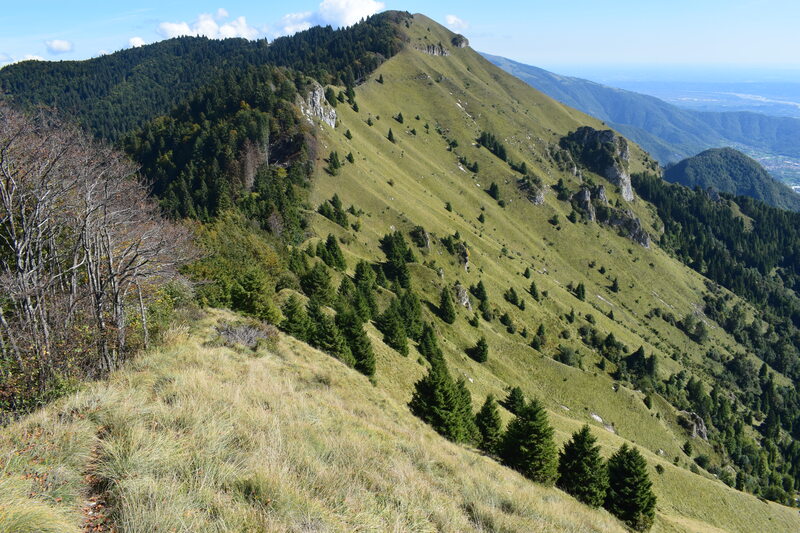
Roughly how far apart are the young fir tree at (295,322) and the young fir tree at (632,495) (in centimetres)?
2832

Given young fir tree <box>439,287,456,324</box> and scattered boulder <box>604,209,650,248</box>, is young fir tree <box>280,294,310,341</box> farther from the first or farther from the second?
scattered boulder <box>604,209,650,248</box>

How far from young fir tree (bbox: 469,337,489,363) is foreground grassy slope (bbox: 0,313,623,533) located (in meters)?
52.7

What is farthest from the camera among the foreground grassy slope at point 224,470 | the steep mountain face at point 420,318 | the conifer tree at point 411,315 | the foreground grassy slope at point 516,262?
the conifer tree at point 411,315

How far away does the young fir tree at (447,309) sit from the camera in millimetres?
Answer: 71375

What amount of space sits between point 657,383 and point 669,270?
80642mm

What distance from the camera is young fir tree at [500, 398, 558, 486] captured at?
91.6 ft

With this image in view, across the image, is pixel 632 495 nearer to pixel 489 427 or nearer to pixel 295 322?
pixel 489 427

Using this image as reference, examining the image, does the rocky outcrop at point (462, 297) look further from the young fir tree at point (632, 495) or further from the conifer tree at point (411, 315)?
the young fir tree at point (632, 495)

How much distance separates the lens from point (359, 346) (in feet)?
123

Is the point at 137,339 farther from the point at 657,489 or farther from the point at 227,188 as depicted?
the point at 227,188

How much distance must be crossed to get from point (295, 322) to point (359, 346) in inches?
251

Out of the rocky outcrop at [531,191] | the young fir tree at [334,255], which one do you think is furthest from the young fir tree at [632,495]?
the rocky outcrop at [531,191]

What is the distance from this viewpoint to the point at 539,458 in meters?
28.2

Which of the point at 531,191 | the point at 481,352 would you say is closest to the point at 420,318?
the point at 481,352
